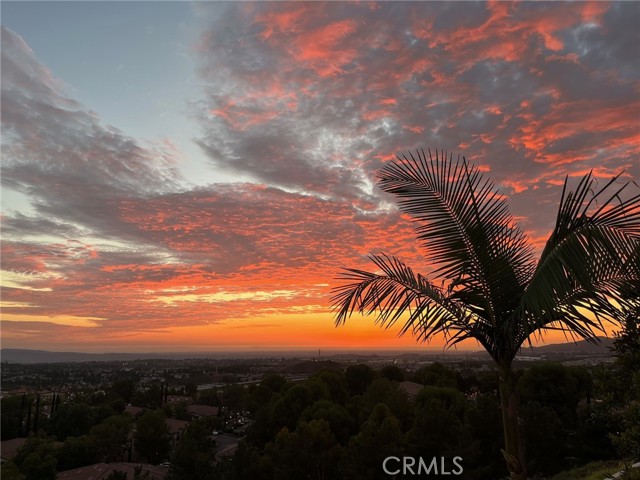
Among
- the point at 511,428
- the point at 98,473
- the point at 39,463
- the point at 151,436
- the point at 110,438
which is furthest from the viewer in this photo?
the point at 110,438

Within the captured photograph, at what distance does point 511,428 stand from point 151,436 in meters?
45.3

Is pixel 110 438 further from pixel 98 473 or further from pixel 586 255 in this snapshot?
pixel 586 255

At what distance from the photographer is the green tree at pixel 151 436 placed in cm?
4259

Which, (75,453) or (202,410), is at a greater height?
(75,453)

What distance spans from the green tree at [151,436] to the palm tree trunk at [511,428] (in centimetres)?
4413

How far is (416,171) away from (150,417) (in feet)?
147

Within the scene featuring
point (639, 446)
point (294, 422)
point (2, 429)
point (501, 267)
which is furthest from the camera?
point (2, 429)

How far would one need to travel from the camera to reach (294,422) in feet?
115

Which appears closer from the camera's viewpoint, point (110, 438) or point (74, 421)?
point (110, 438)

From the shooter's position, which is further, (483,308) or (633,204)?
(483,308)

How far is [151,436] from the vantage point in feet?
140

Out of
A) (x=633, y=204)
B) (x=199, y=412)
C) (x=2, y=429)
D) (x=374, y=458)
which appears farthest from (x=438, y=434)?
(x=199, y=412)

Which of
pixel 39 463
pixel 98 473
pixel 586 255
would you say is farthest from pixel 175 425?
pixel 586 255

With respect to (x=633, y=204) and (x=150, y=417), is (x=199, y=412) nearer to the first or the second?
(x=150, y=417)
